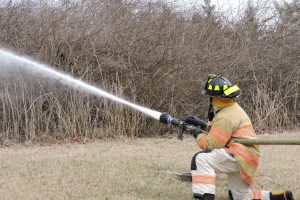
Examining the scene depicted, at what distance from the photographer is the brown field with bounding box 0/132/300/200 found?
5281 millimetres

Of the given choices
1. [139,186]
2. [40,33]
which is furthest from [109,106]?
[139,186]

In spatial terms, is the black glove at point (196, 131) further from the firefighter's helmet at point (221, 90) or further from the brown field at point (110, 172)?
the brown field at point (110, 172)

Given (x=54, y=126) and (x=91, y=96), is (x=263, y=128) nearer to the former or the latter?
(x=91, y=96)

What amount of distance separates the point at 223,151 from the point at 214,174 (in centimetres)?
26

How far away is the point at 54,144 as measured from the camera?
9469mm

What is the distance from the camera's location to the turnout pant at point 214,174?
4.66m

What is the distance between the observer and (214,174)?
471 centimetres

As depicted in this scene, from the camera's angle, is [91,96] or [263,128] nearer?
[91,96]

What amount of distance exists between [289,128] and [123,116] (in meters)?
4.94

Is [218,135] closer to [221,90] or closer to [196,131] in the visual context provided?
→ [196,131]

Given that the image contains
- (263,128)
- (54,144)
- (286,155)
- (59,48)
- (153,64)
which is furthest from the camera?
(263,128)

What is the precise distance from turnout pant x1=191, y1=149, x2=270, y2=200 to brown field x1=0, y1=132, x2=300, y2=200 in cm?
43

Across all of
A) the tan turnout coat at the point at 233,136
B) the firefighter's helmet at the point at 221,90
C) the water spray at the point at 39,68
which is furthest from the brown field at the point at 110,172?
the water spray at the point at 39,68

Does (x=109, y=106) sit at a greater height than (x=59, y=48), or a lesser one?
lesser
